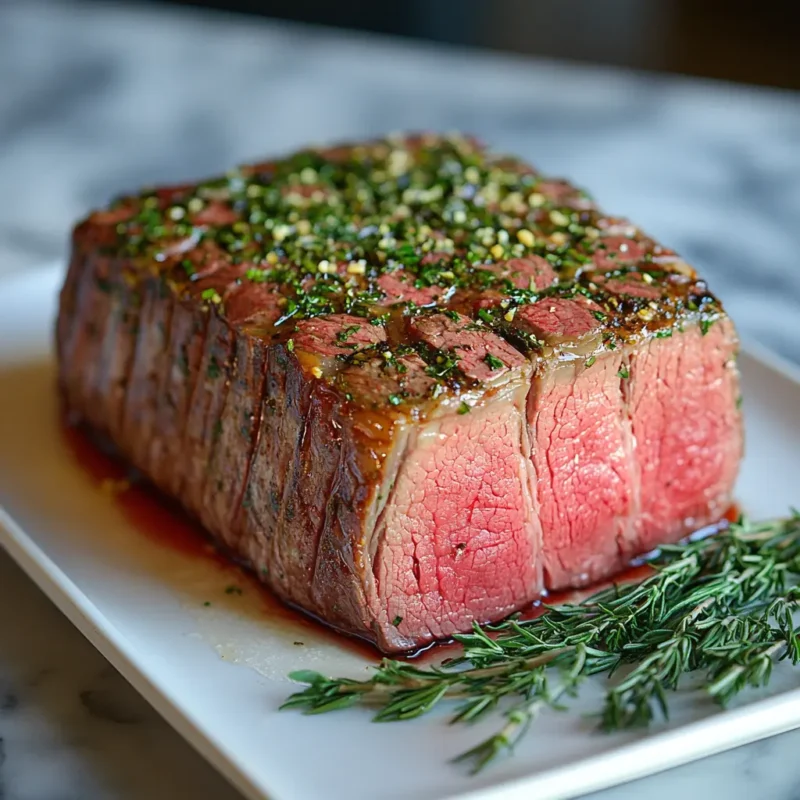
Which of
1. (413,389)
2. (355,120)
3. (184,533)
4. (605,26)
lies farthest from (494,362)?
(605,26)

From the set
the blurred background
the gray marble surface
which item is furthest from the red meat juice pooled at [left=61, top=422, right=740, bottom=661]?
the blurred background

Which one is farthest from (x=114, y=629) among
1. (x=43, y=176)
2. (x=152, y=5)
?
(x=152, y=5)

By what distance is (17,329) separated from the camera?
4.93m

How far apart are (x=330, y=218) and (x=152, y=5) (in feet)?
19.0

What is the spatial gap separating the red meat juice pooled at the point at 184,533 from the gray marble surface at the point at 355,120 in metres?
1.77

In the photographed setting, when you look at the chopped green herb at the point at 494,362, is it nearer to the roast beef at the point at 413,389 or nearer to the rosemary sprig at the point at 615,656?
the roast beef at the point at 413,389

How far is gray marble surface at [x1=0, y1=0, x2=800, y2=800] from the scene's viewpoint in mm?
6270

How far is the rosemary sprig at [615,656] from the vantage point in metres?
2.89

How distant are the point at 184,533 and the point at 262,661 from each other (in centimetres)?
75

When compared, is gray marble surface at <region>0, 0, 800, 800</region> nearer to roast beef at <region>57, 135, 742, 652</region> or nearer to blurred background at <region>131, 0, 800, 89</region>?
roast beef at <region>57, 135, 742, 652</region>

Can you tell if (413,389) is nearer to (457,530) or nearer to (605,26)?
(457,530)


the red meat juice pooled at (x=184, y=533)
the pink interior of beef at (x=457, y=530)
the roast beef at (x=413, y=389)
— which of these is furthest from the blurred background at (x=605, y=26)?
the pink interior of beef at (x=457, y=530)

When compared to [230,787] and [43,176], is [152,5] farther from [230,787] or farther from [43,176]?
[230,787]

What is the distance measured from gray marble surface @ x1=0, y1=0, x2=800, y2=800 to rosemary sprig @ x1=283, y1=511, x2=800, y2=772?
206cm
